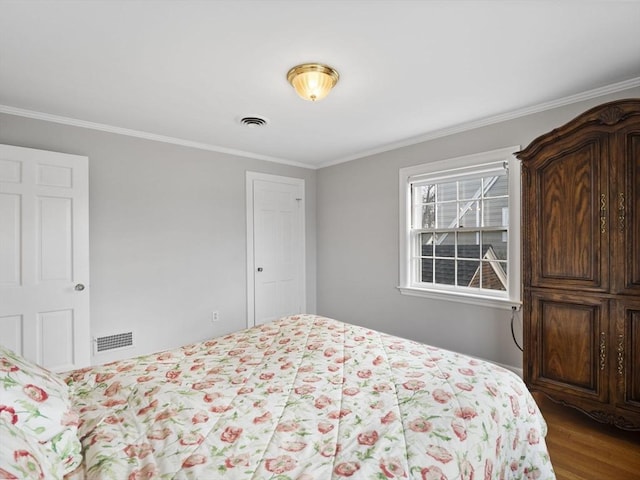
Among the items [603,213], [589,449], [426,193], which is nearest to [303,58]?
[603,213]

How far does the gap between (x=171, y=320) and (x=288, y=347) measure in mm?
2154

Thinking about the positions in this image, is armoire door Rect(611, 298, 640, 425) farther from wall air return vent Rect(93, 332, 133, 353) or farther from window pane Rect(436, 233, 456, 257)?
wall air return vent Rect(93, 332, 133, 353)

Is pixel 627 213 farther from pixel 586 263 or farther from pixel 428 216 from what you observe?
pixel 428 216

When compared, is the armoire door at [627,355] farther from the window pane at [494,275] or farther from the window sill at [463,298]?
the window pane at [494,275]

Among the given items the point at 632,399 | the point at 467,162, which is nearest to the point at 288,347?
the point at 632,399

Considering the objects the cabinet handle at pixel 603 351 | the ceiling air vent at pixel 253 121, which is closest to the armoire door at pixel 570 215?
the cabinet handle at pixel 603 351

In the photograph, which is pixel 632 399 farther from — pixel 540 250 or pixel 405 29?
pixel 405 29

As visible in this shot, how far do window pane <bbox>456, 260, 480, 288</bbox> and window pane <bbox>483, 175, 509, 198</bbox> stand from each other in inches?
26.0

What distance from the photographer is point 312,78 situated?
6.92 feet

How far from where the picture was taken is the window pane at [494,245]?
3.05 m

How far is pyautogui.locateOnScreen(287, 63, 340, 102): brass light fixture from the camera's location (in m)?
2.08

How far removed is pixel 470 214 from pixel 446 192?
37cm

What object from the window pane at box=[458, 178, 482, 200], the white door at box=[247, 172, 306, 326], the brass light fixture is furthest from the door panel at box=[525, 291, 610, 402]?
the white door at box=[247, 172, 306, 326]

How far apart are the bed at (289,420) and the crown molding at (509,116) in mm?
2223
